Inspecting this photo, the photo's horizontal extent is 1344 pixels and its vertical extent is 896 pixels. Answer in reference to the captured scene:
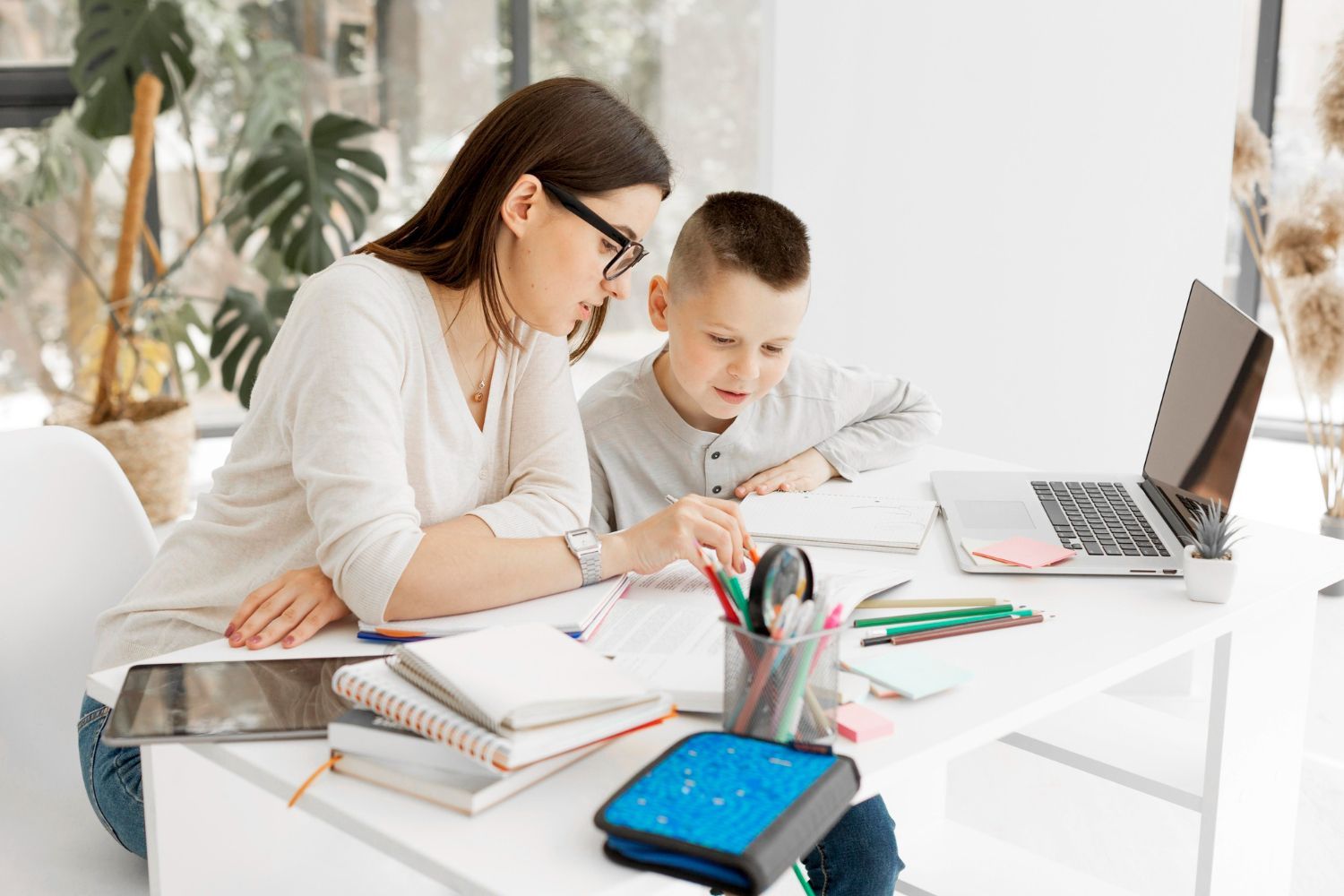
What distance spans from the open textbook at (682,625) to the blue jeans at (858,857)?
300mm

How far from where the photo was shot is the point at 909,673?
1.06 metres

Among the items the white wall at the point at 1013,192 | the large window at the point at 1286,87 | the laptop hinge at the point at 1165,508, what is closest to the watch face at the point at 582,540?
the laptop hinge at the point at 1165,508

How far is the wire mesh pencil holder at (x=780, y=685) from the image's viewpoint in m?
0.89

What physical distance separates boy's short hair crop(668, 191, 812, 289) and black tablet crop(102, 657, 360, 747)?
0.76 meters

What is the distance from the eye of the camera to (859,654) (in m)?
1.12

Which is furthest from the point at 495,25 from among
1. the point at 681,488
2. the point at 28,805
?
the point at 28,805

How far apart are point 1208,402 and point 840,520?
1.53 ft

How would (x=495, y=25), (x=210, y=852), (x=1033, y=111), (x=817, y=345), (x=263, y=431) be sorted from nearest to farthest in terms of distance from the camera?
1. (x=210, y=852)
2. (x=263, y=431)
3. (x=1033, y=111)
4. (x=817, y=345)
5. (x=495, y=25)

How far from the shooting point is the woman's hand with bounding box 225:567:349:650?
1.13m

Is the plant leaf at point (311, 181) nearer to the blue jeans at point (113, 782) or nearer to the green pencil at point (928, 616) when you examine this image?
the blue jeans at point (113, 782)

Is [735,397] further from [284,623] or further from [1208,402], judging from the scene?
[284,623]

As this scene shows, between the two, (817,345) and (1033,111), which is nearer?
(1033,111)

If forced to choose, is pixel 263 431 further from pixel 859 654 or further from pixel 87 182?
pixel 87 182

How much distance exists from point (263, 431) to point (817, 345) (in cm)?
157
